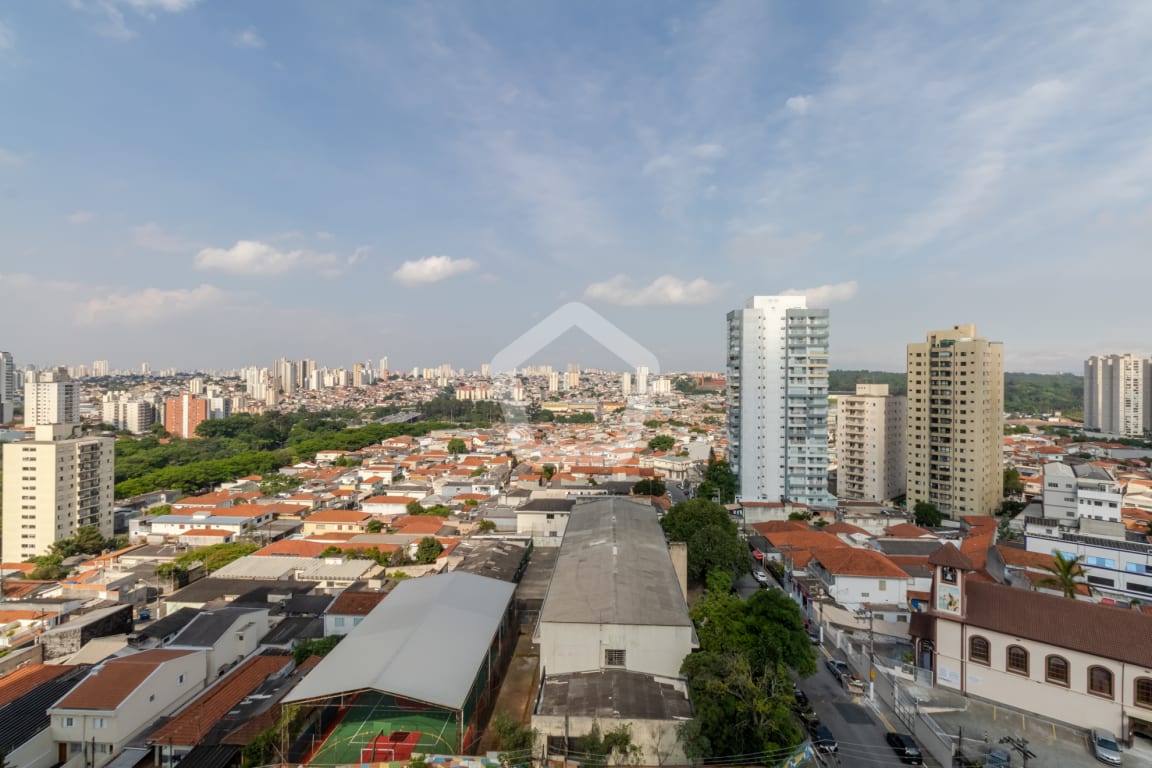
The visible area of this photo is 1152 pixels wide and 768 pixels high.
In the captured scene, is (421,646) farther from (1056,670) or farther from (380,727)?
(1056,670)

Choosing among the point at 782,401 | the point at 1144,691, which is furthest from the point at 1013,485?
the point at 1144,691

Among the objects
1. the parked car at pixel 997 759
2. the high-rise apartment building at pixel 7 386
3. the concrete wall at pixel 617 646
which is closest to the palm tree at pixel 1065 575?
the parked car at pixel 997 759

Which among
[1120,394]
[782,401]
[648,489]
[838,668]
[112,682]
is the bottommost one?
[838,668]

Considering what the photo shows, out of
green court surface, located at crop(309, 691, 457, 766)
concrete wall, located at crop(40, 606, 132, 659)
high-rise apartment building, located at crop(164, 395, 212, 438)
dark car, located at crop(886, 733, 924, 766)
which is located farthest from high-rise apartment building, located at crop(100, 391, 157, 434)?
dark car, located at crop(886, 733, 924, 766)

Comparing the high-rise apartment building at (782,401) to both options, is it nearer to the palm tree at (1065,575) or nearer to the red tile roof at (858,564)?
the red tile roof at (858,564)

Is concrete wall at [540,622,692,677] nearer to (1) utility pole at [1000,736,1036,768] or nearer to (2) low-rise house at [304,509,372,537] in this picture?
(1) utility pole at [1000,736,1036,768]

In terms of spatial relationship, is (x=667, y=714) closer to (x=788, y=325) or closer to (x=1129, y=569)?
(x=1129, y=569)

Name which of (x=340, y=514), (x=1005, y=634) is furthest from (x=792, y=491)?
(x=340, y=514)
